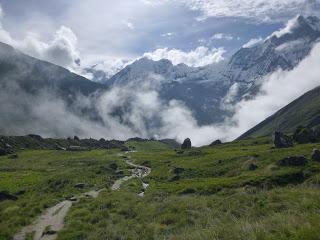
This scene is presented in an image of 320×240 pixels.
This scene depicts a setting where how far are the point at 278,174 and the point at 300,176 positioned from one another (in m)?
3.04

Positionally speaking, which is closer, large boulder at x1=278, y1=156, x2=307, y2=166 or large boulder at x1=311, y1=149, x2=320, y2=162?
large boulder at x1=278, y1=156, x2=307, y2=166

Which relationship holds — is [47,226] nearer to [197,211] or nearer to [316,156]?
[197,211]

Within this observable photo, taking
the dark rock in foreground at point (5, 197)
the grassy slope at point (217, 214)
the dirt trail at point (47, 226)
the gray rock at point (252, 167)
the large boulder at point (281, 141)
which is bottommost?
the grassy slope at point (217, 214)

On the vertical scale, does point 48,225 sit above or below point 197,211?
above

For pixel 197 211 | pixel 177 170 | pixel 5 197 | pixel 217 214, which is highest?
pixel 177 170

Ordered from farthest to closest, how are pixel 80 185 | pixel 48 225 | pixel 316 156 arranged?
pixel 316 156 < pixel 80 185 < pixel 48 225

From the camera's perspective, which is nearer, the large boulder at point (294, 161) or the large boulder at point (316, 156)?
the large boulder at point (294, 161)

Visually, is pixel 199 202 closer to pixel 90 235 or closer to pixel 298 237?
pixel 90 235

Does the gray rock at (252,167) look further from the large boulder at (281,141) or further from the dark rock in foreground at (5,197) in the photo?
the dark rock in foreground at (5,197)

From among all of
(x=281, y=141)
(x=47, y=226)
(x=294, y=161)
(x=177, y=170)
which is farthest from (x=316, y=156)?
(x=47, y=226)

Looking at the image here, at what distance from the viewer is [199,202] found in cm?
3509

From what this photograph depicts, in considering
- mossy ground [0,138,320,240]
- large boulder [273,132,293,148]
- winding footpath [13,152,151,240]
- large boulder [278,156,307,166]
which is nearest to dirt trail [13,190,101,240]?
winding footpath [13,152,151,240]

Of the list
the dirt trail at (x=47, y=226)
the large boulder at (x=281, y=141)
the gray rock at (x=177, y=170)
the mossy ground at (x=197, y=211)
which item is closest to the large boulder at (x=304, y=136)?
the large boulder at (x=281, y=141)

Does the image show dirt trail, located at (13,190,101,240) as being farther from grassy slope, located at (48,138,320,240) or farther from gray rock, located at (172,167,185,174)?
gray rock, located at (172,167,185,174)
